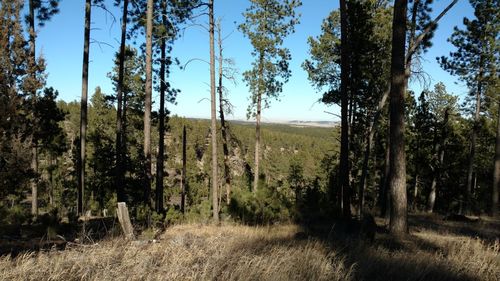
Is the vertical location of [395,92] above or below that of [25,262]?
above

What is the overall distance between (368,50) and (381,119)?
6.02 m

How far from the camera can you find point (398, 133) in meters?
8.34

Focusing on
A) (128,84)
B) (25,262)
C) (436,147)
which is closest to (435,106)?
(436,147)

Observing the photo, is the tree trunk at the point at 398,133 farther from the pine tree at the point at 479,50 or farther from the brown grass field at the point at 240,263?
the pine tree at the point at 479,50

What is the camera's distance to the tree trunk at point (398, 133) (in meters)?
8.20

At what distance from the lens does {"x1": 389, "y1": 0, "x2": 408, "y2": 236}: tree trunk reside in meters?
8.20

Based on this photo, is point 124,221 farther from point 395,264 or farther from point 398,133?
point 398,133

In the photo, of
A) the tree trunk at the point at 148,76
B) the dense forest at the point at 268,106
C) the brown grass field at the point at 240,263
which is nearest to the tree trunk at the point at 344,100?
the dense forest at the point at 268,106

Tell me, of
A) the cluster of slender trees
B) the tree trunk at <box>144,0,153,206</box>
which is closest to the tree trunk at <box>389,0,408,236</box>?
the cluster of slender trees

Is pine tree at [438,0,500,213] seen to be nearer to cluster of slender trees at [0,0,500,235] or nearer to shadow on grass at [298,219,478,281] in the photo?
cluster of slender trees at [0,0,500,235]

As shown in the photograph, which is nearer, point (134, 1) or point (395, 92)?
point (395, 92)


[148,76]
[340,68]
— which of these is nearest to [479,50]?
[340,68]

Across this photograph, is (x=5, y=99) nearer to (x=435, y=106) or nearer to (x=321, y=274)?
(x=321, y=274)

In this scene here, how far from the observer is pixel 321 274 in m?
4.08
